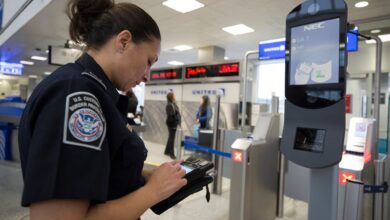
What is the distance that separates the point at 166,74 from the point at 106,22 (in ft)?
25.3

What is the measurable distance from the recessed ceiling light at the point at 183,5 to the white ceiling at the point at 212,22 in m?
0.13

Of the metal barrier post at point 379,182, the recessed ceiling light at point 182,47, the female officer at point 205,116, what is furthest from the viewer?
the recessed ceiling light at point 182,47

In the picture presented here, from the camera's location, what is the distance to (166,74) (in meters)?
8.38

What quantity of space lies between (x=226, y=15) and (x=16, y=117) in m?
4.07

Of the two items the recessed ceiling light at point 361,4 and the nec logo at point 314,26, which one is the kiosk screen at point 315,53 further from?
the recessed ceiling light at point 361,4

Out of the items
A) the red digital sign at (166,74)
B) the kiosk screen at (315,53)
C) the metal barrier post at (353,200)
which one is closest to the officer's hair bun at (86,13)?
the kiosk screen at (315,53)

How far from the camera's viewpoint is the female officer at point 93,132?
53 centimetres

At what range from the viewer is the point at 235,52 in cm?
909

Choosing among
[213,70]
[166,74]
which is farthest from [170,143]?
[166,74]

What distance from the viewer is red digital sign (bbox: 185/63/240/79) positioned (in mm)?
6602

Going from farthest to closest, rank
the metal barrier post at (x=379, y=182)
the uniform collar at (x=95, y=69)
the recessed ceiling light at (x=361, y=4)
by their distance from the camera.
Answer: the recessed ceiling light at (x=361, y=4)
the metal barrier post at (x=379, y=182)
the uniform collar at (x=95, y=69)

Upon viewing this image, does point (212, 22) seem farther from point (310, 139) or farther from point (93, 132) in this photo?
point (93, 132)

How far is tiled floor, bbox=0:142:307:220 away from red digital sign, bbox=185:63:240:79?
3.20m

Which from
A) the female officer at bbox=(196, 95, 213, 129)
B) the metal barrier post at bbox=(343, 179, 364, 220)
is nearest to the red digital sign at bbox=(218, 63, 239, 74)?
the female officer at bbox=(196, 95, 213, 129)
